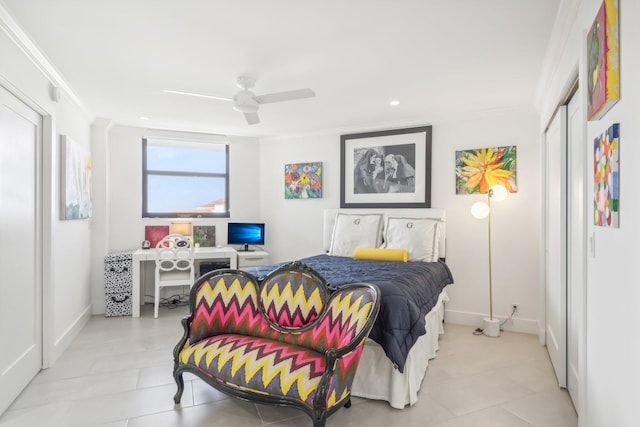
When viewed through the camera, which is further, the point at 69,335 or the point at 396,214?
the point at 396,214

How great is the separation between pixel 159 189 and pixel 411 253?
360 cm

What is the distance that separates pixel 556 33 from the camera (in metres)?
2.42

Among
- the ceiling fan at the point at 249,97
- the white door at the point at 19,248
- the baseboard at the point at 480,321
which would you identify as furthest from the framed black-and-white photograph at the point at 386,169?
the white door at the point at 19,248

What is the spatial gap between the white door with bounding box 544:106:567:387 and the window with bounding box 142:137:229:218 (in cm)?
418

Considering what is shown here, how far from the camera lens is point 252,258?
530cm

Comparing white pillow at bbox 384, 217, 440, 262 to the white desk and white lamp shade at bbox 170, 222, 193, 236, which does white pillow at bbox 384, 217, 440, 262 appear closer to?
the white desk

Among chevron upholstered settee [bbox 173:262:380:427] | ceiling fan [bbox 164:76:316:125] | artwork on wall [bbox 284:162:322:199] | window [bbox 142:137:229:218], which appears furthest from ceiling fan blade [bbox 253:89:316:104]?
window [bbox 142:137:229:218]

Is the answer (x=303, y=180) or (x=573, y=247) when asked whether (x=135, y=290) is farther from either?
(x=573, y=247)

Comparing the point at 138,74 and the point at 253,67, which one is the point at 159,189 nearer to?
the point at 138,74

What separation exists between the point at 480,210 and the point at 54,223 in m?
4.01

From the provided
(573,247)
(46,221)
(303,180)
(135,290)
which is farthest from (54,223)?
(573,247)

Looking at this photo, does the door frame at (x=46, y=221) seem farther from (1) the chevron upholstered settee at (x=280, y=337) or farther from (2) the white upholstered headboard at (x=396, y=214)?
(2) the white upholstered headboard at (x=396, y=214)

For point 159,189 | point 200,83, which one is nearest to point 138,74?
point 200,83

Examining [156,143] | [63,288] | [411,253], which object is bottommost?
[63,288]
